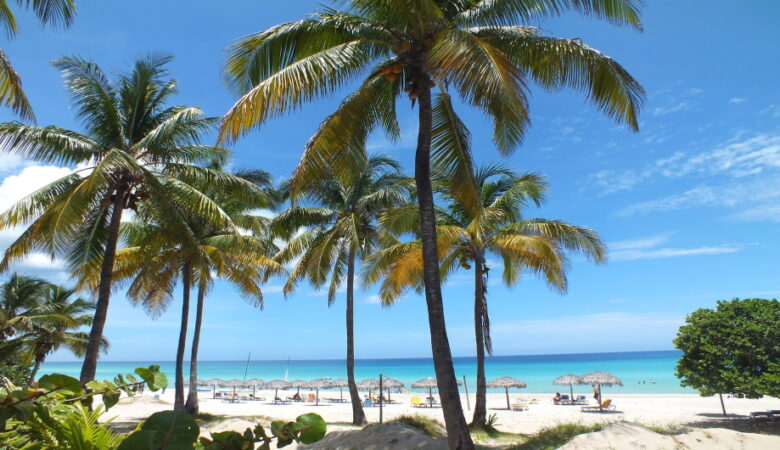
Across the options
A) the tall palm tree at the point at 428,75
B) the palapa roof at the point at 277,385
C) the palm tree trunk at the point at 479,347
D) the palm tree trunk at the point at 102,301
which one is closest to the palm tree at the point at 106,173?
the palm tree trunk at the point at 102,301

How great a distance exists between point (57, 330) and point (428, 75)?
23.8 meters

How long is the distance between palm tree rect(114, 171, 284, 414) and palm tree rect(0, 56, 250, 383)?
2.08 m

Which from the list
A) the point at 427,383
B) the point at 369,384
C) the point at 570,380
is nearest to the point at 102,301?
the point at 369,384

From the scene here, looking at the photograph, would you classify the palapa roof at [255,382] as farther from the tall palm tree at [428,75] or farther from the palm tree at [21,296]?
the tall palm tree at [428,75]

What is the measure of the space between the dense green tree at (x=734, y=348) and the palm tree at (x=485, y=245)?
459 centimetres

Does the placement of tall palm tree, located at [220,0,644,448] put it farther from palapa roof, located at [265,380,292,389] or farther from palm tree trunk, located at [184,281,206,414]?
palapa roof, located at [265,380,292,389]

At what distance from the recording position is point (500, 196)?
52.5 feet

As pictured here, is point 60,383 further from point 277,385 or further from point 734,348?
point 277,385

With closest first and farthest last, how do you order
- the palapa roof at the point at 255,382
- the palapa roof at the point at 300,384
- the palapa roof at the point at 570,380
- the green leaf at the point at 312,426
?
the green leaf at the point at 312,426 < the palapa roof at the point at 570,380 < the palapa roof at the point at 300,384 < the palapa roof at the point at 255,382

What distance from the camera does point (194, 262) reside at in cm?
1664

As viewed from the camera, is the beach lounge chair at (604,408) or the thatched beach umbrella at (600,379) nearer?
the beach lounge chair at (604,408)

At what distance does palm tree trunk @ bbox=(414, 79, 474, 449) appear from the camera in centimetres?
736

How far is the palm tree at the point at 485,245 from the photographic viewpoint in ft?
42.6

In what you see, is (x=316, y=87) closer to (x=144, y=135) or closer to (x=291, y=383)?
(x=144, y=135)
